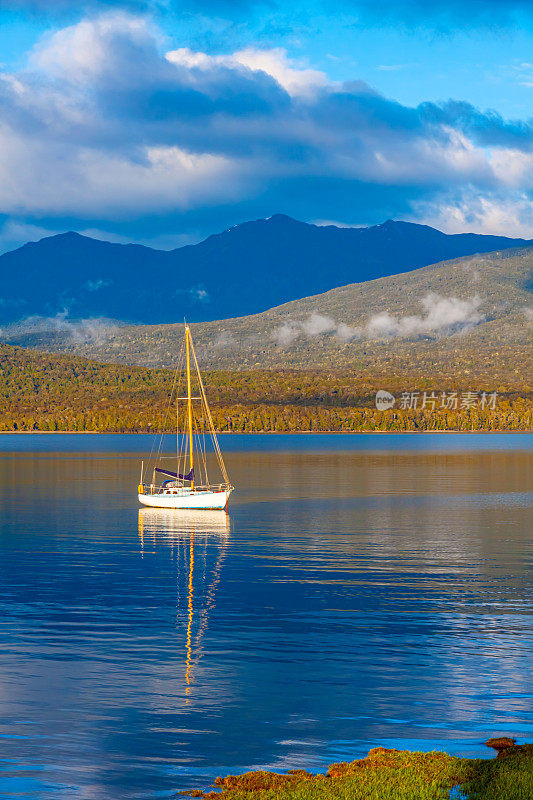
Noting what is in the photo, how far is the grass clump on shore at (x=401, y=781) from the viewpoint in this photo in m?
17.7

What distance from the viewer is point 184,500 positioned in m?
89.0

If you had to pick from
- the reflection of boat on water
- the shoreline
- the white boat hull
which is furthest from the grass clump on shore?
the white boat hull

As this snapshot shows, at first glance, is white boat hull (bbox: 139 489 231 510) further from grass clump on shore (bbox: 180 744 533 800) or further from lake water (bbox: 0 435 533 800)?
grass clump on shore (bbox: 180 744 533 800)

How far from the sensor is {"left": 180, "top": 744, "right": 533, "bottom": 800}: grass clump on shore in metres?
17.7

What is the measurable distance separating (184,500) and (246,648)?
58.1 m

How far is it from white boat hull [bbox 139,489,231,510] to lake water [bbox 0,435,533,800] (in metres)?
11.2

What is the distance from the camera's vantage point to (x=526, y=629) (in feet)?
111

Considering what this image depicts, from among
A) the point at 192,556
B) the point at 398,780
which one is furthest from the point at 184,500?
the point at 398,780

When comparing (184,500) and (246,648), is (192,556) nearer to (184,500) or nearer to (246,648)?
(246,648)

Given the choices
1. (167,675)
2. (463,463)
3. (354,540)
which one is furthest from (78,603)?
(463,463)

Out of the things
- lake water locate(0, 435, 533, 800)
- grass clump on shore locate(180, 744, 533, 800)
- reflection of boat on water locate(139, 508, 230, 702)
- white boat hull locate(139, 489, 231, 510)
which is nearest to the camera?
grass clump on shore locate(180, 744, 533, 800)

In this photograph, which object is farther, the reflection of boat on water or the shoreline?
the reflection of boat on water

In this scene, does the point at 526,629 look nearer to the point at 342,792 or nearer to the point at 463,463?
the point at 342,792

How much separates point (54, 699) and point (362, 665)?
9023 millimetres
